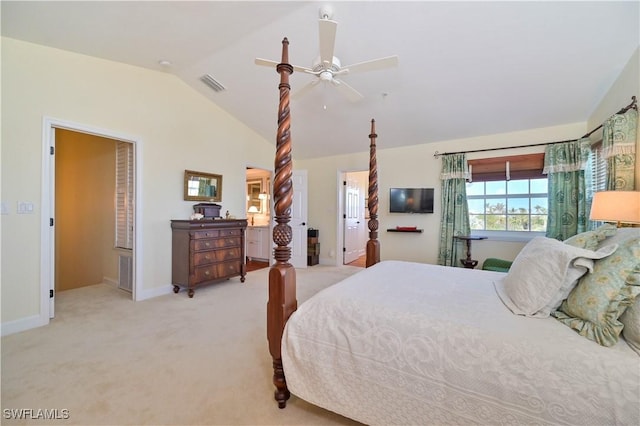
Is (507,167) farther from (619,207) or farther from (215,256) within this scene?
(215,256)

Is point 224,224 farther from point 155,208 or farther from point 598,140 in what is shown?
point 598,140

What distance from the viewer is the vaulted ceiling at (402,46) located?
2.52 meters

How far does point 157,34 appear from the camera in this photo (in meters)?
2.91

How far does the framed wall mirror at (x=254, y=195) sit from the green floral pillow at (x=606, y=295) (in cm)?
624

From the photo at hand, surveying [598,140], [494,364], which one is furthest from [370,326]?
[598,140]

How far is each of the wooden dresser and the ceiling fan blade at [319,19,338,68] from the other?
8.69ft

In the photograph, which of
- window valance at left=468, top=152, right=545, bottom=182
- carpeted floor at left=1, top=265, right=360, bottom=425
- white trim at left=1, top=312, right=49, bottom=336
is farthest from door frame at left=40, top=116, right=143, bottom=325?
window valance at left=468, top=152, right=545, bottom=182

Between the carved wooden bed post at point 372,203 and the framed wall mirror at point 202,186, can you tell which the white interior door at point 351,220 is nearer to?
the framed wall mirror at point 202,186

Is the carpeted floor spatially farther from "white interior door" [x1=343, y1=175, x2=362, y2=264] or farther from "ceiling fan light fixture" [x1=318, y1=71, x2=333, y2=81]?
"white interior door" [x1=343, y1=175, x2=362, y2=264]

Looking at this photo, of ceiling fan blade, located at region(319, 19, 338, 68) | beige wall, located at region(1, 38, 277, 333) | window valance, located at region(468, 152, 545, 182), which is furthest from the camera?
window valance, located at region(468, 152, 545, 182)

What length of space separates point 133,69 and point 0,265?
2.60m

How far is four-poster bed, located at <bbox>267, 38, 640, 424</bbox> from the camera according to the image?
979 mm

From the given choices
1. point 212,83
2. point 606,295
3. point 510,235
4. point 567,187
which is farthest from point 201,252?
point 567,187

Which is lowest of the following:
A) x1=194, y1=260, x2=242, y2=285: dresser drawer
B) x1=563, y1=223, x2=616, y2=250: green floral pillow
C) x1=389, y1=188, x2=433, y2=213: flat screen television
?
x1=194, y1=260, x2=242, y2=285: dresser drawer
